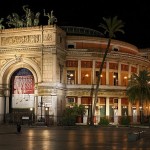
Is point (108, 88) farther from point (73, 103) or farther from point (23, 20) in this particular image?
point (23, 20)

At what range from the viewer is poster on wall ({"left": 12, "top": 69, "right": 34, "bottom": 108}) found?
7681cm

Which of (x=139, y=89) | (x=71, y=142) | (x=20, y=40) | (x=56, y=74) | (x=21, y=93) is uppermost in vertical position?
(x=20, y=40)

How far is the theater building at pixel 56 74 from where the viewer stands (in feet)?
241

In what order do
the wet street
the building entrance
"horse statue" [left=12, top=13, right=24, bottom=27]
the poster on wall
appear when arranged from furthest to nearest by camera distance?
"horse statue" [left=12, top=13, right=24, bottom=27], the poster on wall, the building entrance, the wet street

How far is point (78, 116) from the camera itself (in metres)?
75.5

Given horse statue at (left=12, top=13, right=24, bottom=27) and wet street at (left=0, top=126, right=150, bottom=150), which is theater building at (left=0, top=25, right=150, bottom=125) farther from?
wet street at (left=0, top=126, right=150, bottom=150)

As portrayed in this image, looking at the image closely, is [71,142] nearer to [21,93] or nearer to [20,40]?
[20,40]

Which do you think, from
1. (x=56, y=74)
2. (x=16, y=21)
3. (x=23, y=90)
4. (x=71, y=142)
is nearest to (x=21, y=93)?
(x=23, y=90)

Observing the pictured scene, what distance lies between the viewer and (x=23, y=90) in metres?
77.7

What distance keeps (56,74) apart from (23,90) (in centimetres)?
803

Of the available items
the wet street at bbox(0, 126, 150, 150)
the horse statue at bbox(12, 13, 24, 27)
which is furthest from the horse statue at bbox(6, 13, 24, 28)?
the wet street at bbox(0, 126, 150, 150)

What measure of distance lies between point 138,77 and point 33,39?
20.4 metres

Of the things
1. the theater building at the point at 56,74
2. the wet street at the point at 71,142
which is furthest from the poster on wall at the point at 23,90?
the wet street at the point at 71,142

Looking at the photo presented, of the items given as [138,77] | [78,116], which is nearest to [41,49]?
[78,116]
